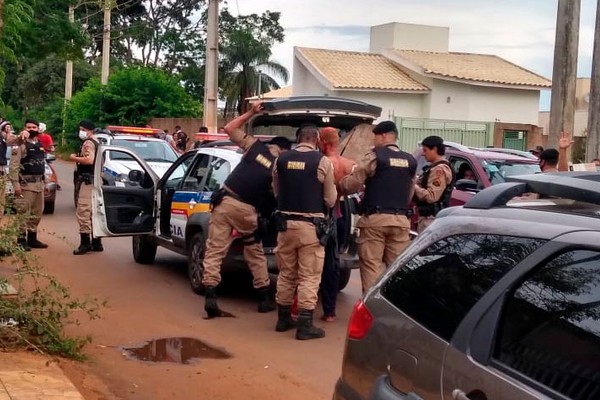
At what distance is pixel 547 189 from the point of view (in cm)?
337

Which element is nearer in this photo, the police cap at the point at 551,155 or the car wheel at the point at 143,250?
the police cap at the point at 551,155

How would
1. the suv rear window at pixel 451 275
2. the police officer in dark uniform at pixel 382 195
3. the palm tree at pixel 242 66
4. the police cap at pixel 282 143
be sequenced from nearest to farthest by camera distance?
1. the suv rear window at pixel 451 275
2. the police officer in dark uniform at pixel 382 195
3. the police cap at pixel 282 143
4. the palm tree at pixel 242 66

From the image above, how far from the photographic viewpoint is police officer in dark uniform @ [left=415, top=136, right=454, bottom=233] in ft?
28.9

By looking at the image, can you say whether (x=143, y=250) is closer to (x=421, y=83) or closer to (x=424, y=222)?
(x=424, y=222)

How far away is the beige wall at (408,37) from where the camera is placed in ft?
117

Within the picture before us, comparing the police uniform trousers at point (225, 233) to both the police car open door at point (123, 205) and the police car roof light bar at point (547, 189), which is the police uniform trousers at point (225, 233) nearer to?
the police car open door at point (123, 205)

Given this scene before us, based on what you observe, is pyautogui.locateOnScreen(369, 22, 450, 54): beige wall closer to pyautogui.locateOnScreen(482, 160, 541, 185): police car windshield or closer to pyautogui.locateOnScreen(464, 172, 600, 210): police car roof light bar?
pyautogui.locateOnScreen(482, 160, 541, 185): police car windshield

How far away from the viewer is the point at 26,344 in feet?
22.7

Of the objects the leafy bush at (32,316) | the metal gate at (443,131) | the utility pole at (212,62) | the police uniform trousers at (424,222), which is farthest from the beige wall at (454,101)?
the leafy bush at (32,316)

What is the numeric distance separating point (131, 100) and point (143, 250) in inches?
1024

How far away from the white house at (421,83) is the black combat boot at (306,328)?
2327 centimetres

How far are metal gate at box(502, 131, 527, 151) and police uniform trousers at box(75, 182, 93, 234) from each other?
18330 mm

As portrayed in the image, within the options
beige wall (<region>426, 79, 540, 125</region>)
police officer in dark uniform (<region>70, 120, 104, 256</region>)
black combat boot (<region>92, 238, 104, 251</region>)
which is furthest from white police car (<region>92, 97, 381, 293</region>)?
beige wall (<region>426, 79, 540, 125</region>)

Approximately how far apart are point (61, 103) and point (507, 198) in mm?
42100
